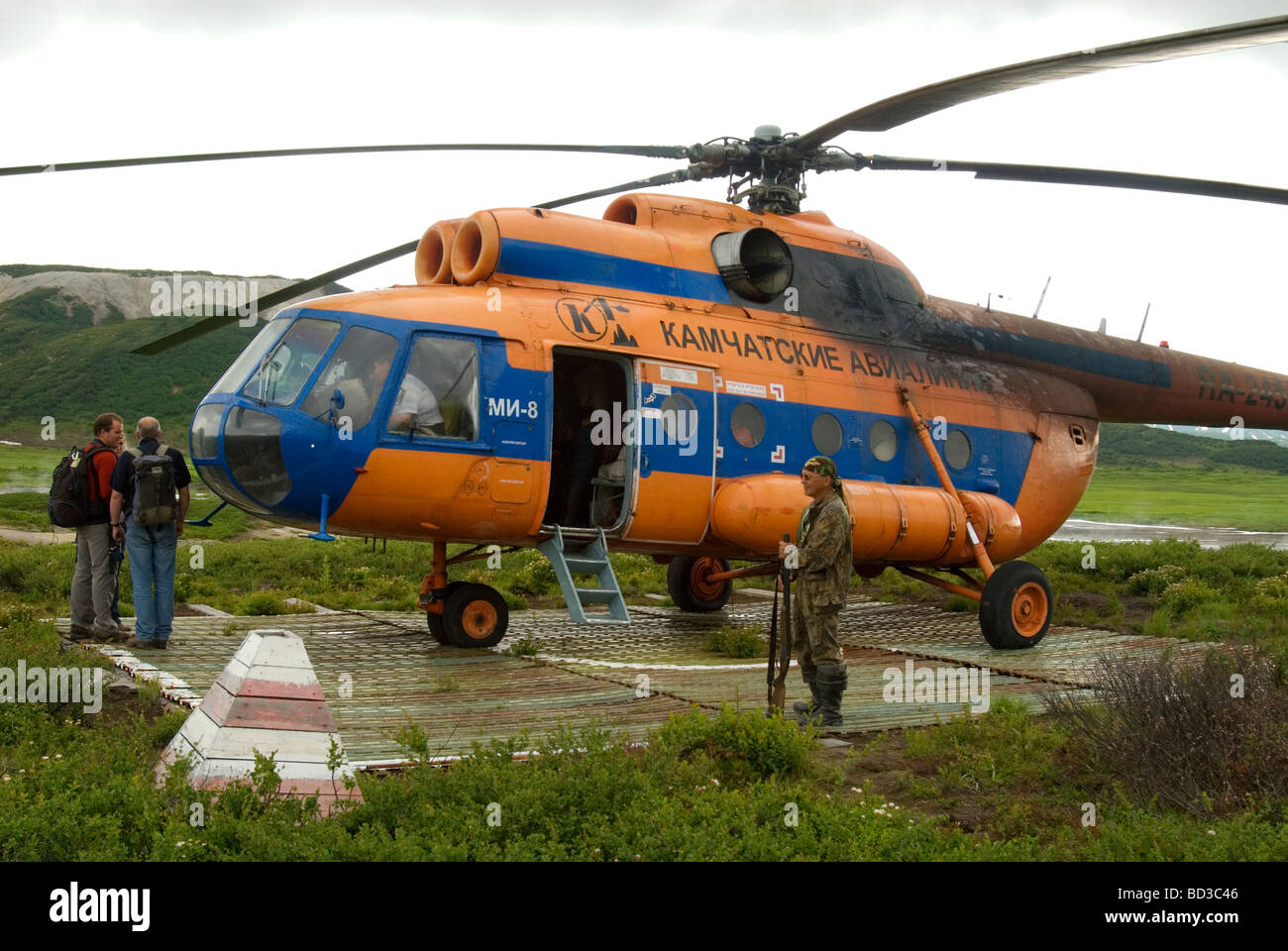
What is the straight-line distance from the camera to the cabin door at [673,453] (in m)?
11.5

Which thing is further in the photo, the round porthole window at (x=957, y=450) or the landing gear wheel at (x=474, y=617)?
the round porthole window at (x=957, y=450)

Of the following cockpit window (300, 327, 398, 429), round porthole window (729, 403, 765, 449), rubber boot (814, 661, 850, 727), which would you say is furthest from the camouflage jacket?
cockpit window (300, 327, 398, 429)

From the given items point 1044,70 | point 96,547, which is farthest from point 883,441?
point 96,547

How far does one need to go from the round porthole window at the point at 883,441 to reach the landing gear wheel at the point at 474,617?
192 inches

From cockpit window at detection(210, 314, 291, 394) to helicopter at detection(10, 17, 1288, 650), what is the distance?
35 millimetres

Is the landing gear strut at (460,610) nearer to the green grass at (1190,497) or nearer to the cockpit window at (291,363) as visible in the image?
the cockpit window at (291,363)

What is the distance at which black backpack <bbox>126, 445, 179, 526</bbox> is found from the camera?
33.5ft

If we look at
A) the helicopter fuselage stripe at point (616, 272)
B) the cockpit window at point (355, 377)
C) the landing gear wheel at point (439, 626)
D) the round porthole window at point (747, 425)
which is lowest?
the landing gear wheel at point (439, 626)

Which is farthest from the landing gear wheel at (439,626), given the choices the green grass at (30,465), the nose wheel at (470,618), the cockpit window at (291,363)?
the green grass at (30,465)

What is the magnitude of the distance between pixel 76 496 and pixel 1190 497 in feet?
208

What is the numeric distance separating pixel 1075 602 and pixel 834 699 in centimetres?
1068

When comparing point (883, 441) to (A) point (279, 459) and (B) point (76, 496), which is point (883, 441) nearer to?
(A) point (279, 459)
